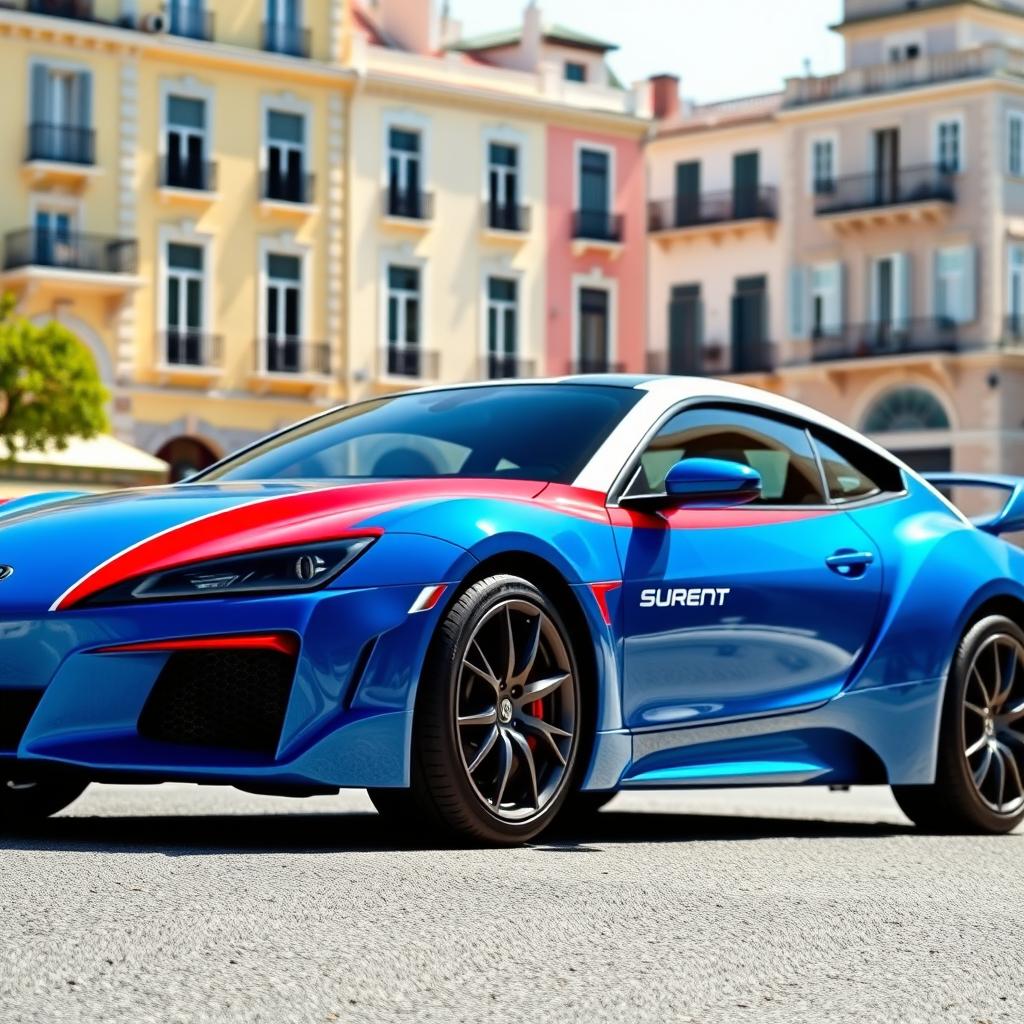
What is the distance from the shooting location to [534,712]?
668 centimetres

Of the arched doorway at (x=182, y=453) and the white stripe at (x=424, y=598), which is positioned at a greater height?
the arched doorway at (x=182, y=453)

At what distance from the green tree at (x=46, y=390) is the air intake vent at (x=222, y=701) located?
30447mm

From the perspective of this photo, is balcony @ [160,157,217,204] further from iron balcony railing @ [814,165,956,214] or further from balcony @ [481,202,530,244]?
iron balcony railing @ [814,165,956,214]

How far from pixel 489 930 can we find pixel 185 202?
144 ft

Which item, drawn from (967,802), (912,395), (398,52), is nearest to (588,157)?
(398,52)

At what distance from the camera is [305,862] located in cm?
601

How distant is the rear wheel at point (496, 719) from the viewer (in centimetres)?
633

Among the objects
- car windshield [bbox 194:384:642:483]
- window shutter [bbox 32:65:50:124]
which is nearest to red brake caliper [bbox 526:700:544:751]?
car windshield [bbox 194:384:642:483]

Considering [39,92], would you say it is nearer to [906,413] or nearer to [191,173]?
[191,173]

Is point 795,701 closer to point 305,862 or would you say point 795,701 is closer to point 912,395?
point 305,862

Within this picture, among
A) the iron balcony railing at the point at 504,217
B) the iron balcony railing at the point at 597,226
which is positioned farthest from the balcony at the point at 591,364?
the iron balcony railing at the point at 504,217

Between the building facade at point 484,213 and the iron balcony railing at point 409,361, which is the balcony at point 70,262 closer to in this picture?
the building facade at point 484,213

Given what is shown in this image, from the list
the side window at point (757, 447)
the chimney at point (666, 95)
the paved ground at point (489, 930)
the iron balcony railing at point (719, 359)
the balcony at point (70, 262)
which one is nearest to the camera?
the paved ground at point (489, 930)

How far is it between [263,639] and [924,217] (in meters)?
54.4
